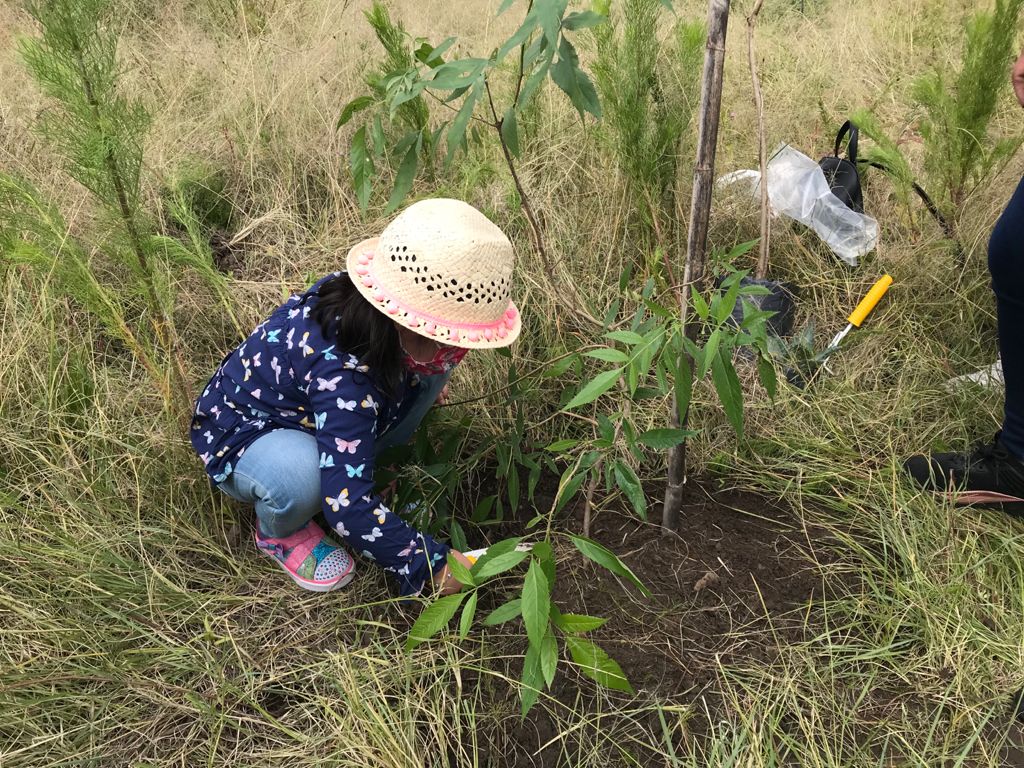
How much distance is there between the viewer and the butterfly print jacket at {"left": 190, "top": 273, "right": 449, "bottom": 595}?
4.44 feet

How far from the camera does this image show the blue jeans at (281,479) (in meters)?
1.46

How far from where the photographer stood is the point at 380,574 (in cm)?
157

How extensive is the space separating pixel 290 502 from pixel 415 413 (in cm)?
→ 36

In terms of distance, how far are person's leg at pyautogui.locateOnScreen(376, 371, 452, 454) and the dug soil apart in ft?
1.14

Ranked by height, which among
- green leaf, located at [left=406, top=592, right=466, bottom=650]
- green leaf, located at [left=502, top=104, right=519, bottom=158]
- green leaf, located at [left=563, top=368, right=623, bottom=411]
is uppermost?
green leaf, located at [left=502, top=104, right=519, bottom=158]

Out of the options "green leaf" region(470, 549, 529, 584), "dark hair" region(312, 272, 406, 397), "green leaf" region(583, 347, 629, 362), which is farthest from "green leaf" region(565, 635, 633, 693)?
"dark hair" region(312, 272, 406, 397)

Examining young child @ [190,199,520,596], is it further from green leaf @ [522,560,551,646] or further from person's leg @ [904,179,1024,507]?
person's leg @ [904,179,1024,507]

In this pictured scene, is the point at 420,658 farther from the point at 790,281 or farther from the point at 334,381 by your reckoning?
the point at 790,281

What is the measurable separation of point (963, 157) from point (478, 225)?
1.66m

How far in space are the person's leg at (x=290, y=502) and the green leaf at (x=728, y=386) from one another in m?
0.86

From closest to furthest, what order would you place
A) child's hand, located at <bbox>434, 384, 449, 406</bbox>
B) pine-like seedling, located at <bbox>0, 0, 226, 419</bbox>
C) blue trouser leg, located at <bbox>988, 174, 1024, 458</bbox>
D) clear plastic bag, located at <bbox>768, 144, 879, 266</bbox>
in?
pine-like seedling, located at <bbox>0, 0, 226, 419</bbox> < blue trouser leg, located at <bbox>988, 174, 1024, 458</bbox> < child's hand, located at <bbox>434, 384, 449, 406</bbox> < clear plastic bag, located at <bbox>768, 144, 879, 266</bbox>

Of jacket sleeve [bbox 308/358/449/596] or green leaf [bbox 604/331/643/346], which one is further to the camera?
jacket sleeve [bbox 308/358/449/596]

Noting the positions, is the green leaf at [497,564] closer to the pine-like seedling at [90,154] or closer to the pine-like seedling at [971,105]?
the pine-like seedling at [90,154]

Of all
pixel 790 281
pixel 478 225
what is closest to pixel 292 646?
pixel 478 225
